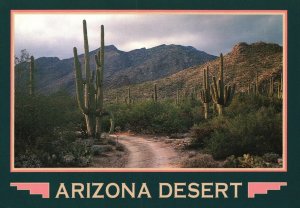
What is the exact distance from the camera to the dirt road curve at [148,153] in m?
8.09

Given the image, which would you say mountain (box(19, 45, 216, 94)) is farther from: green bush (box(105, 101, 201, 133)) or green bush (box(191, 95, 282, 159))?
green bush (box(191, 95, 282, 159))

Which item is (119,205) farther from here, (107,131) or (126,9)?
(107,131)

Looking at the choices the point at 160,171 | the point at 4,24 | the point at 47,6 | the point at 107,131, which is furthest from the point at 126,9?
the point at 107,131

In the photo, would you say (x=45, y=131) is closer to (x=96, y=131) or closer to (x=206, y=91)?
(x=96, y=131)

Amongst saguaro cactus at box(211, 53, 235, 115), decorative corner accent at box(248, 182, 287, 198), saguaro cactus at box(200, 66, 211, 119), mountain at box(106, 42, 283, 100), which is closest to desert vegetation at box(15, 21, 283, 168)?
saguaro cactus at box(211, 53, 235, 115)

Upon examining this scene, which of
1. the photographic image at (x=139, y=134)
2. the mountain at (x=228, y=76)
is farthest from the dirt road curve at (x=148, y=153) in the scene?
the mountain at (x=228, y=76)

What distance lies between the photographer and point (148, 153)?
955cm

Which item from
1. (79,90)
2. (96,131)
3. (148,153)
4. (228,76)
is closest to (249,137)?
(148,153)

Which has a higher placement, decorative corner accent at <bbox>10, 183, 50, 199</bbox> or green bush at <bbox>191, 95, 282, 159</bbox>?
green bush at <bbox>191, 95, 282, 159</bbox>

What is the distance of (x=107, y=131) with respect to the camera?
11.3 meters

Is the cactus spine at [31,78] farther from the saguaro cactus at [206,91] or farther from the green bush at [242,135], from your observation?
the saguaro cactus at [206,91]

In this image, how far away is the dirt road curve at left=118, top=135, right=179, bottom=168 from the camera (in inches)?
318

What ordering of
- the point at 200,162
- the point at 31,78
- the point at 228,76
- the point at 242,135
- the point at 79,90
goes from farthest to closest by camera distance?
1. the point at 228,76
2. the point at 79,90
3. the point at 31,78
4. the point at 242,135
5. the point at 200,162

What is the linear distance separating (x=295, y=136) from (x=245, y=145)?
1415 mm
